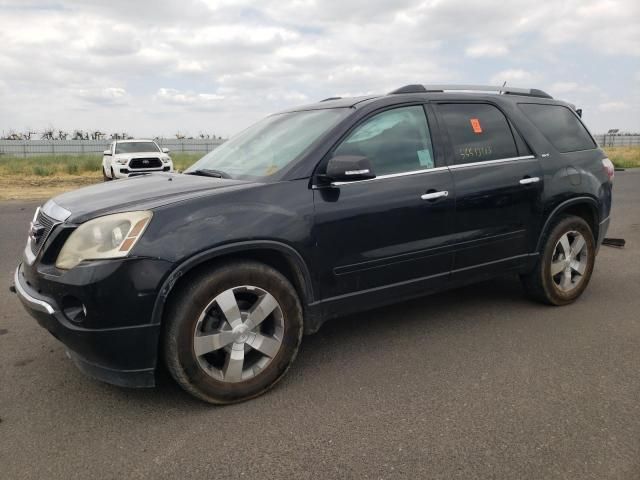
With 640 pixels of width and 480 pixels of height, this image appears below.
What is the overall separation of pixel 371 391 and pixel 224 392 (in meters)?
0.85

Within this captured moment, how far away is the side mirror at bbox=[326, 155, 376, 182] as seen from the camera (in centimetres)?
315

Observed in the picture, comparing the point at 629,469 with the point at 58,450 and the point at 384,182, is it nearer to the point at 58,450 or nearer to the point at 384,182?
the point at 384,182

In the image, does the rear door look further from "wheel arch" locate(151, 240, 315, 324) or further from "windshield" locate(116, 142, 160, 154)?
"windshield" locate(116, 142, 160, 154)

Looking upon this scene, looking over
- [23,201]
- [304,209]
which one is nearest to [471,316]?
[304,209]

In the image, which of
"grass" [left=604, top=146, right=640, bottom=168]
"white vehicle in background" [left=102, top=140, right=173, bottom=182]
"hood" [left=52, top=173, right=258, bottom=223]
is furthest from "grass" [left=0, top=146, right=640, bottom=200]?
"hood" [left=52, top=173, right=258, bottom=223]

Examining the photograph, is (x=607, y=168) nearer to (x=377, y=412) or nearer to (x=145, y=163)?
(x=377, y=412)

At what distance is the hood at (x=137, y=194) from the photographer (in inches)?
113

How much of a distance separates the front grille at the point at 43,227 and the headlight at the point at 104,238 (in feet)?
0.77

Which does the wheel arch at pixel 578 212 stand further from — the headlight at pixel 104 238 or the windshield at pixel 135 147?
the windshield at pixel 135 147

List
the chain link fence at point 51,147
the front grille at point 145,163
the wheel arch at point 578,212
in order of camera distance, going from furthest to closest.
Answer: the chain link fence at point 51,147
the front grille at point 145,163
the wheel arch at point 578,212

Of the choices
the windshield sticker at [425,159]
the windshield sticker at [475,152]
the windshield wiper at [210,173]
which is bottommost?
the windshield wiper at [210,173]

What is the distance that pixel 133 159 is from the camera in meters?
18.3

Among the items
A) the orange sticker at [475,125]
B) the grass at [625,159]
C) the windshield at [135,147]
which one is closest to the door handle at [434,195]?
the orange sticker at [475,125]

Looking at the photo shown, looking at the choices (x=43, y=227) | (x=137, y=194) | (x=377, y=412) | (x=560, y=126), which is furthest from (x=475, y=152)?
(x=43, y=227)
